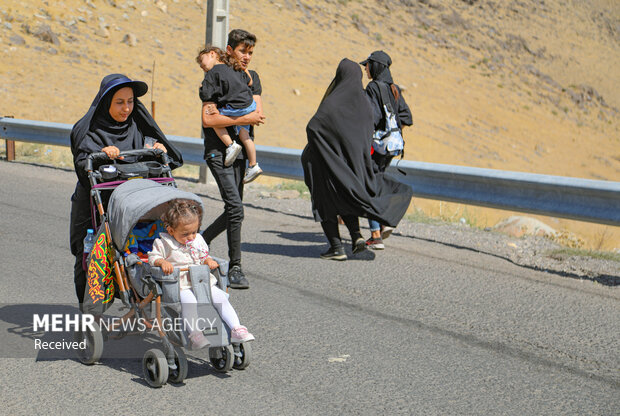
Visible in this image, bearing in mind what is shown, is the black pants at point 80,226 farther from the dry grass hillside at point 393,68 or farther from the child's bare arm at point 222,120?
the dry grass hillside at point 393,68

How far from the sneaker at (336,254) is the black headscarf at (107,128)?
3.08 m

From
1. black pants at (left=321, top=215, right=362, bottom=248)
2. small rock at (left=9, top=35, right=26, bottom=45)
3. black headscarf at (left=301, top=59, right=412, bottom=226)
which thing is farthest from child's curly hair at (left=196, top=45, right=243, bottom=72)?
small rock at (left=9, top=35, right=26, bottom=45)

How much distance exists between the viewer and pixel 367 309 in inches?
259

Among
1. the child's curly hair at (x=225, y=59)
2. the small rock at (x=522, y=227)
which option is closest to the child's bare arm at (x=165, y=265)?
the child's curly hair at (x=225, y=59)

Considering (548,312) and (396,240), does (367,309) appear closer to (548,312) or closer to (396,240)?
(548,312)

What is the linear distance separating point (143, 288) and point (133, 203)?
1.62ft

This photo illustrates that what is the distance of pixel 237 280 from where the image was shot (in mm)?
7082

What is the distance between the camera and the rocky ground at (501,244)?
8.38m

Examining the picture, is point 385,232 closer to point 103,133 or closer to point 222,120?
point 222,120

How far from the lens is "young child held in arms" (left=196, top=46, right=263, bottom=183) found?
23.3 feet

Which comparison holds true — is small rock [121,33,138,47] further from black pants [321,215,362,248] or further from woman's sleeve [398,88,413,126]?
black pants [321,215,362,248]

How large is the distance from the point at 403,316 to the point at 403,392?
1658 millimetres

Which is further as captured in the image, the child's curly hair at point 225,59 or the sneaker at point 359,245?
the sneaker at point 359,245

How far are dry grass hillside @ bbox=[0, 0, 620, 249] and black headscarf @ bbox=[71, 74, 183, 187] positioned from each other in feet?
36.4
